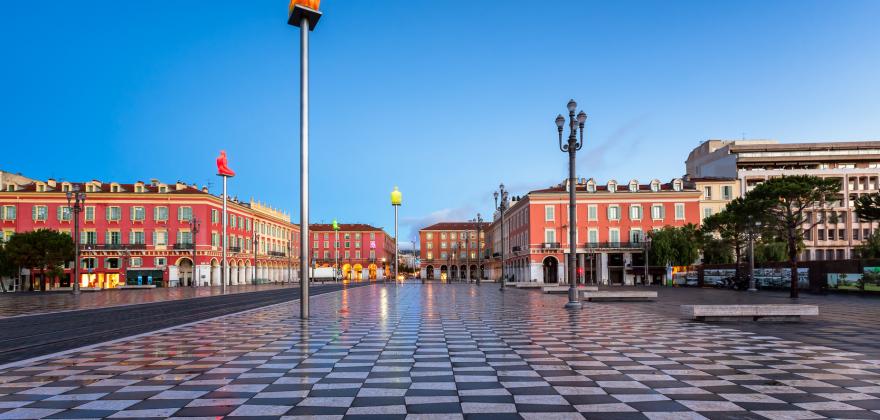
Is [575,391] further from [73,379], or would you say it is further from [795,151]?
[795,151]

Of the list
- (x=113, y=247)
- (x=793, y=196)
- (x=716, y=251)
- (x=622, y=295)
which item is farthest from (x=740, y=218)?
(x=113, y=247)

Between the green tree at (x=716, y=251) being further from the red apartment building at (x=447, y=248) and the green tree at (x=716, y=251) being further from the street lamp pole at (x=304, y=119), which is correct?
the red apartment building at (x=447, y=248)

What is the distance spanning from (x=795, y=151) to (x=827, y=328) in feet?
270

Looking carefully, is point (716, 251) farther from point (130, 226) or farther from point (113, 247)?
point (113, 247)

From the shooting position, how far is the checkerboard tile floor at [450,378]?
656 centimetres

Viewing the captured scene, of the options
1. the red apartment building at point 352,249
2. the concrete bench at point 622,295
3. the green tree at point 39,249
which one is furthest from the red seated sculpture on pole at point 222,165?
the red apartment building at point 352,249

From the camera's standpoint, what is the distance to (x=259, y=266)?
96.4 m

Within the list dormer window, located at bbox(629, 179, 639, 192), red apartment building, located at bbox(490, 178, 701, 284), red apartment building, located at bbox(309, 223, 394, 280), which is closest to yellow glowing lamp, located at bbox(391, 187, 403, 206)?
red apartment building, located at bbox(490, 178, 701, 284)

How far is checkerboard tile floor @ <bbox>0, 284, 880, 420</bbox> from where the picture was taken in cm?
656

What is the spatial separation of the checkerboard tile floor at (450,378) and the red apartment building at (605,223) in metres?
62.3

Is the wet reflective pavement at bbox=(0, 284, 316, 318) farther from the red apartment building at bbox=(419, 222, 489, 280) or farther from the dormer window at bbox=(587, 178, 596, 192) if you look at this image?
the red apartment building at bbox=(419, 222, 489, 280)

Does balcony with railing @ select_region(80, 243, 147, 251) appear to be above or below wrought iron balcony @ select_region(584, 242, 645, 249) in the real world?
above

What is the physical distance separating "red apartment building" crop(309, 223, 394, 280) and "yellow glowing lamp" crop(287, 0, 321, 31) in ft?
379

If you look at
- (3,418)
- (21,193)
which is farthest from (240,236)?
(3,418)
